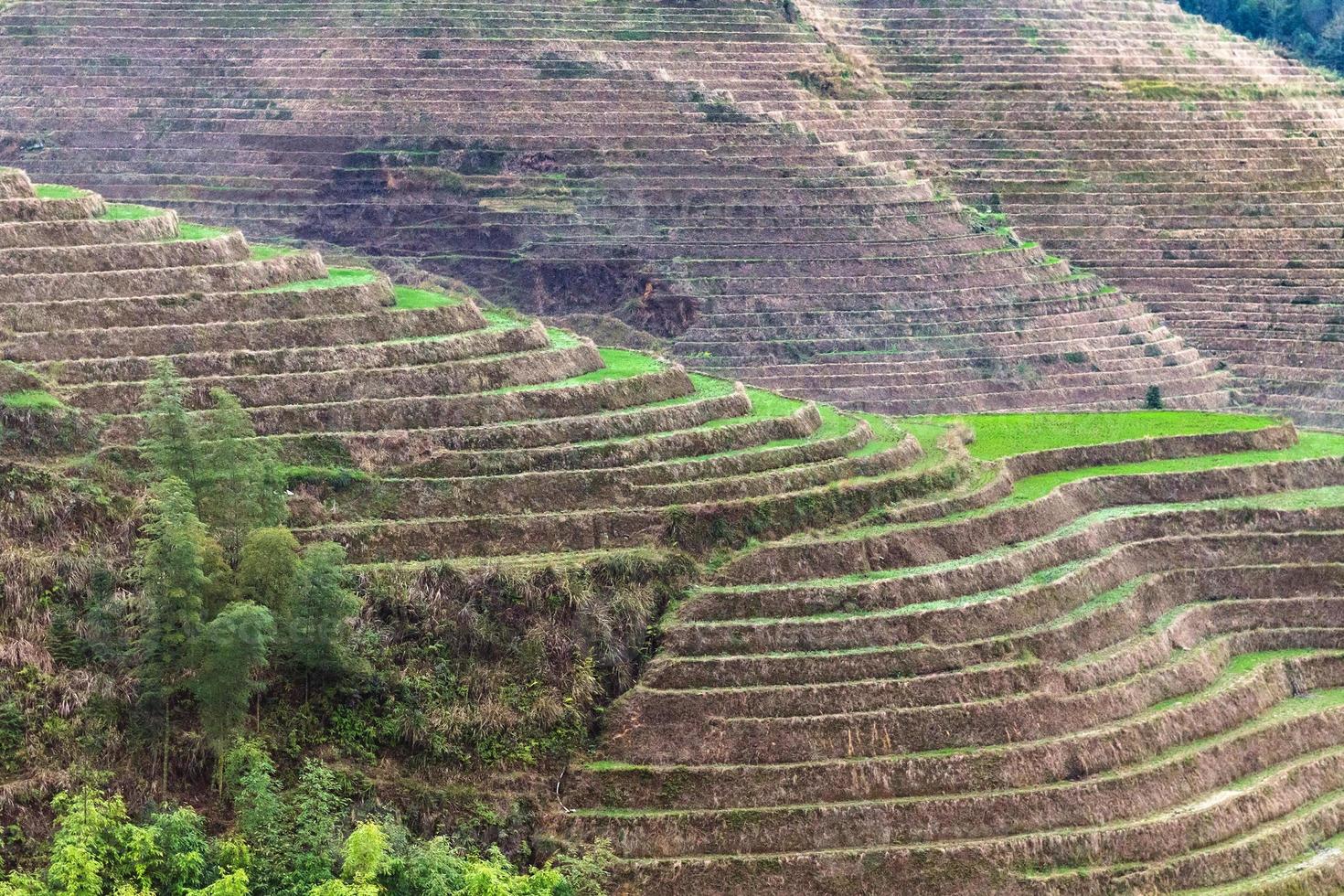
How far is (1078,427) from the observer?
120 feet

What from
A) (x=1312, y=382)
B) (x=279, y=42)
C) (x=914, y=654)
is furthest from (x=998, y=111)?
(x=914, y=654)

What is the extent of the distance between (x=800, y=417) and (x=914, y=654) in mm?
5211

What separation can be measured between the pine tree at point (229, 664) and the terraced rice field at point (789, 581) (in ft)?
8.66

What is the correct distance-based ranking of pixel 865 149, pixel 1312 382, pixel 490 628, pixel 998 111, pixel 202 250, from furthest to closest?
pixel 998 111, pixel 865 149, pixel 1312 382, pixel 202 250, pixel 490 628

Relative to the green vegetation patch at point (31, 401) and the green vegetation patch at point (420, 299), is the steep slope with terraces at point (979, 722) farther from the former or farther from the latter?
the green vegetation patch at point (31, 401)

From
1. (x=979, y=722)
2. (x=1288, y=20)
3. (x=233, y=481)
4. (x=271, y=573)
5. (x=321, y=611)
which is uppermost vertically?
(x=233, y=481)

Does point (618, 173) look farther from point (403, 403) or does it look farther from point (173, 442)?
point (173, 442)

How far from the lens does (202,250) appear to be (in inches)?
1160

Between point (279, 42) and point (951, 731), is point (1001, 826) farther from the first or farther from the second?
point (279, 42)

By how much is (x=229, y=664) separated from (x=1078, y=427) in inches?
669

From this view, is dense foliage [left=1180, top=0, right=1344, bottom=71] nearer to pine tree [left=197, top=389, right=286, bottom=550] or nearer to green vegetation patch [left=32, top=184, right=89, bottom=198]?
green vegetation patch [left=32, top=184, right=89, bottom=198]

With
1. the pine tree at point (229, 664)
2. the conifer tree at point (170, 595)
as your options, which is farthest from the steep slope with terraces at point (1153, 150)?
the conifer tree at point (170, 595)

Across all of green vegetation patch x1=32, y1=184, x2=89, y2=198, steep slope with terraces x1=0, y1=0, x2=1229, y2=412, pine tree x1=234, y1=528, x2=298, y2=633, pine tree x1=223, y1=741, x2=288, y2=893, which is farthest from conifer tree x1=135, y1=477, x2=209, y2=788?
steep slope with terraces x1=0, y1=0, x2=1229, y2=412

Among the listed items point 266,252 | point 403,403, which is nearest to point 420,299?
point 266,252
